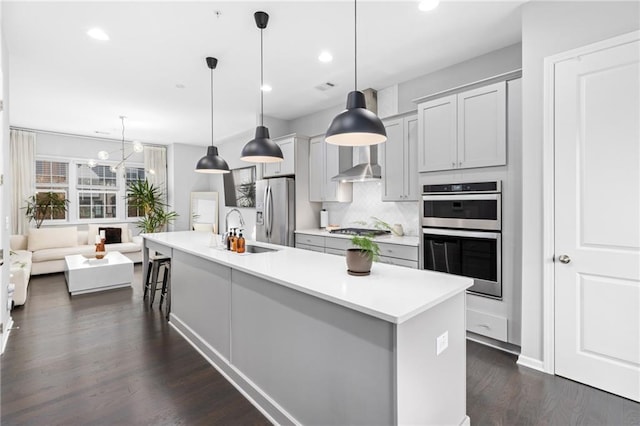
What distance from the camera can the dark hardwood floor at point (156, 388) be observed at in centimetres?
199

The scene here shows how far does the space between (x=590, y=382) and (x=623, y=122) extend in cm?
182

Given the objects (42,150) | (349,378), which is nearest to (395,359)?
(349,378)

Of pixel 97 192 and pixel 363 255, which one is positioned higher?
pixel 97 192

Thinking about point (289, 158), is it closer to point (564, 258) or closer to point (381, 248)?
point (381, 248)

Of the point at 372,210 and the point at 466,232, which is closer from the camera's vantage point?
the point at 466,232

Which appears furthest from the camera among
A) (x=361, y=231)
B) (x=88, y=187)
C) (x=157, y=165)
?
(x=157, y=165)

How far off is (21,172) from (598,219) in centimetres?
885

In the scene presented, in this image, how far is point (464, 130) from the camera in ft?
10.0

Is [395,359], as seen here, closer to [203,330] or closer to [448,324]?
[448,324]

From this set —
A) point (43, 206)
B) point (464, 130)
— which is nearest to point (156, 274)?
point (464, 130)

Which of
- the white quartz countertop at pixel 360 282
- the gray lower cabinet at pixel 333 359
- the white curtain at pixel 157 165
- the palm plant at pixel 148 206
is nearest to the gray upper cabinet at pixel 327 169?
the white quartz countertop at pixel 360 282

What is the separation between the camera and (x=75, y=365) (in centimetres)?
263

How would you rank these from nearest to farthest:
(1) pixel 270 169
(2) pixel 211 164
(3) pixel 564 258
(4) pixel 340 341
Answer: (4) pixel 340 341 → (3) pixel 564 258 → (2) pixel 211 164 → (1) pixel 270 169

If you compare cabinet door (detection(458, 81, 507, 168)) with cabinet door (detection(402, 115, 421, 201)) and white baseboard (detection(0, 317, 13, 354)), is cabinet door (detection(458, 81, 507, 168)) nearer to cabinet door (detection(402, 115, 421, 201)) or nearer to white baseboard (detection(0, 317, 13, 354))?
cabinet door (detection(402, 115, 421, 201))
